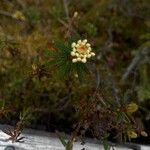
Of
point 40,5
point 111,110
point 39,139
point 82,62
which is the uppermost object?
point 40,5

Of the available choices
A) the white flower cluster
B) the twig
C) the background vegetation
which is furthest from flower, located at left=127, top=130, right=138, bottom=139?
the twig

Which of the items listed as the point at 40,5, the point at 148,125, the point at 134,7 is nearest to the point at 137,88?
the point at 148,125

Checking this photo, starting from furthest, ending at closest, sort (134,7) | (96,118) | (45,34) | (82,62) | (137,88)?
(134,7)
(45,34)
(137,88)
(96,118)
(82,62)

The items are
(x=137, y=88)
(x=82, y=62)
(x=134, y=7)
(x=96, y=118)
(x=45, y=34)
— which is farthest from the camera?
(x=134, y=7)

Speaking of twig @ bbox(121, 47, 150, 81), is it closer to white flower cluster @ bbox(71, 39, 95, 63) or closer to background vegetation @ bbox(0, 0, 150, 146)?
background vegetation @ bbox(0, 0, 150, 146)

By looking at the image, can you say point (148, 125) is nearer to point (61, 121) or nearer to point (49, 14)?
point (61, 121)

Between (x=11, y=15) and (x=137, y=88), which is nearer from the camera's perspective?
(x=137, y=88)

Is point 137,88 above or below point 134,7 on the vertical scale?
below
